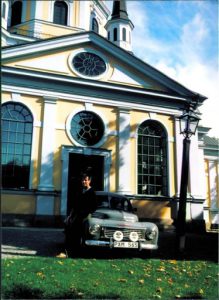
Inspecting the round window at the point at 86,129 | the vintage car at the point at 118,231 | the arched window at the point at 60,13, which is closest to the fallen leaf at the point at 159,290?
the vintage car at the point at 118,231

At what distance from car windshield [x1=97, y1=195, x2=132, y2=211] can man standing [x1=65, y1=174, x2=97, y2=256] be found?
51 centimetres

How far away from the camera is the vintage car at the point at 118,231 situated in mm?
3463

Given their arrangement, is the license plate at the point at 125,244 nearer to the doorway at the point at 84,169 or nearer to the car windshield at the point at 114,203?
the car windshield at the point at 114,203

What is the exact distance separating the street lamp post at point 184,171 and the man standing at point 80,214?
1.31 meters

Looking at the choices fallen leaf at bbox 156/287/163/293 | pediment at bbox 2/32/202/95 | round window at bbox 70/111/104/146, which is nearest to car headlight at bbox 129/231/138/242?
fallen leaf at bbox 156/287/163/293

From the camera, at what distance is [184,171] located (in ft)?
15.0

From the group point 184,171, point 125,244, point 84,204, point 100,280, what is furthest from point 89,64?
point 100,280

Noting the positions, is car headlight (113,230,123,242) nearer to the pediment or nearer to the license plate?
the license plate

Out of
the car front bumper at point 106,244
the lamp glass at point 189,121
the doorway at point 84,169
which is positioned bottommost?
the car front bumper at point 106,244

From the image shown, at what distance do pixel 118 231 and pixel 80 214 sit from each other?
470 mm

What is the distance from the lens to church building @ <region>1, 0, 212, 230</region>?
13.6ft

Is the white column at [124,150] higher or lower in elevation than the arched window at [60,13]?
lower

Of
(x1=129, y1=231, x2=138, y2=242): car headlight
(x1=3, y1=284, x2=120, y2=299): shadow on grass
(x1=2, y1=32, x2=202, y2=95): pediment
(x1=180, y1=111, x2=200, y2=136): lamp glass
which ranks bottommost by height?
(x1=3, y1=284, x2=120, y2=299): shadow on grass

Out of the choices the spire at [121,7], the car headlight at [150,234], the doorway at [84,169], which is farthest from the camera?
the doorway at [84,169]
